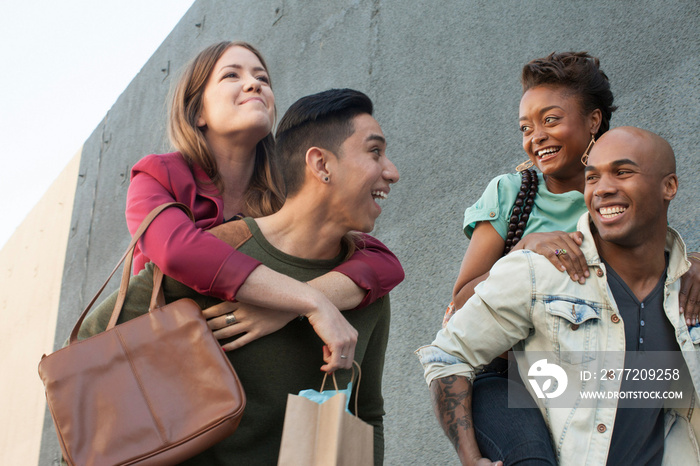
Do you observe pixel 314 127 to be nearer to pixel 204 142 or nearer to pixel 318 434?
pixel 204 142

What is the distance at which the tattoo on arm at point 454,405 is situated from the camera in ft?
6.08

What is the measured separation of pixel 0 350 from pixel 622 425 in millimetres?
10741

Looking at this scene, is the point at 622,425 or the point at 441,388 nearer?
the point at 622,425

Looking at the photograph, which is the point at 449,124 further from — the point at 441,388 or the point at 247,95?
the point at 441,388

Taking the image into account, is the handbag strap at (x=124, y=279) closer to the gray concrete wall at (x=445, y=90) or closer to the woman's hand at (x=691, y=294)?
the woman's hand at (x=691, y=294)

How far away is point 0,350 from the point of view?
421 inches

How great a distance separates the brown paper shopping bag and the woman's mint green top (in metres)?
0.99

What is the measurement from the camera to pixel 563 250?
1.95 metres

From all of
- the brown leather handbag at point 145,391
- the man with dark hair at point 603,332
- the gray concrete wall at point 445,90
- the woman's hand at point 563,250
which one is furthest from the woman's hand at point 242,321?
the gray concrete wall at point 445,90

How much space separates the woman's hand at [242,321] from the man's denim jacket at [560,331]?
47 cm

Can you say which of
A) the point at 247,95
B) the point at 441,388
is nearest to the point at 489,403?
the point at 441,388

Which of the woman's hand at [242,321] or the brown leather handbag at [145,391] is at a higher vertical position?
the woman's hand at [242,321]

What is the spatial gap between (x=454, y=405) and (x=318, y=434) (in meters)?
0.51

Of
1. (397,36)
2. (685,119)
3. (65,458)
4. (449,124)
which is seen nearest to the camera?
(65,458)
